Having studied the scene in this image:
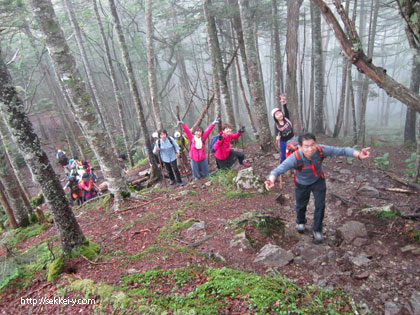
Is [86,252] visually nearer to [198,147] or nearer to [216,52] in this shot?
[198,147]

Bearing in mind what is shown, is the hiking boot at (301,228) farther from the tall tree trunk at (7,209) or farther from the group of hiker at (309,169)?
the tall tree trunk at (7,209)

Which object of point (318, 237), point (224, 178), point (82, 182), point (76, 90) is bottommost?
point (82, 182)

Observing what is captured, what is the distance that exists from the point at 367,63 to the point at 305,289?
132 inches

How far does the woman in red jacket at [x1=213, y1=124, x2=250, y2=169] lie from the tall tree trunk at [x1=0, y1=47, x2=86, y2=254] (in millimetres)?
4630

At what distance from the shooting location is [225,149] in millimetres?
7934

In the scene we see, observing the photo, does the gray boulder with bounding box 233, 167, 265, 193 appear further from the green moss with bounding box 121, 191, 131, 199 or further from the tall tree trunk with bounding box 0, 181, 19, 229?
the tall tree trunk with bounding box 0, 181, 19, 229

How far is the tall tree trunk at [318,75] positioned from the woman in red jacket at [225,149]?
7.70m

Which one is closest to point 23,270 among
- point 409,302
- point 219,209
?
point 219,209

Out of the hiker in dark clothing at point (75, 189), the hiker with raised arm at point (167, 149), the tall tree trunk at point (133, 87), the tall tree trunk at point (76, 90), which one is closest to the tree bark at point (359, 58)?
the tall tree trunk at point (76, 90)

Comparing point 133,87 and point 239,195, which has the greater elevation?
point 133,87

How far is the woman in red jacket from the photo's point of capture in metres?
7.52

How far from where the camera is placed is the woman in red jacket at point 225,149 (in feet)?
24.7

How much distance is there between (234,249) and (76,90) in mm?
4980

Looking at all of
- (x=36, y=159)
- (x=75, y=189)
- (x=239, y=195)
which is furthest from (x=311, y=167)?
(x=75, y=189)
